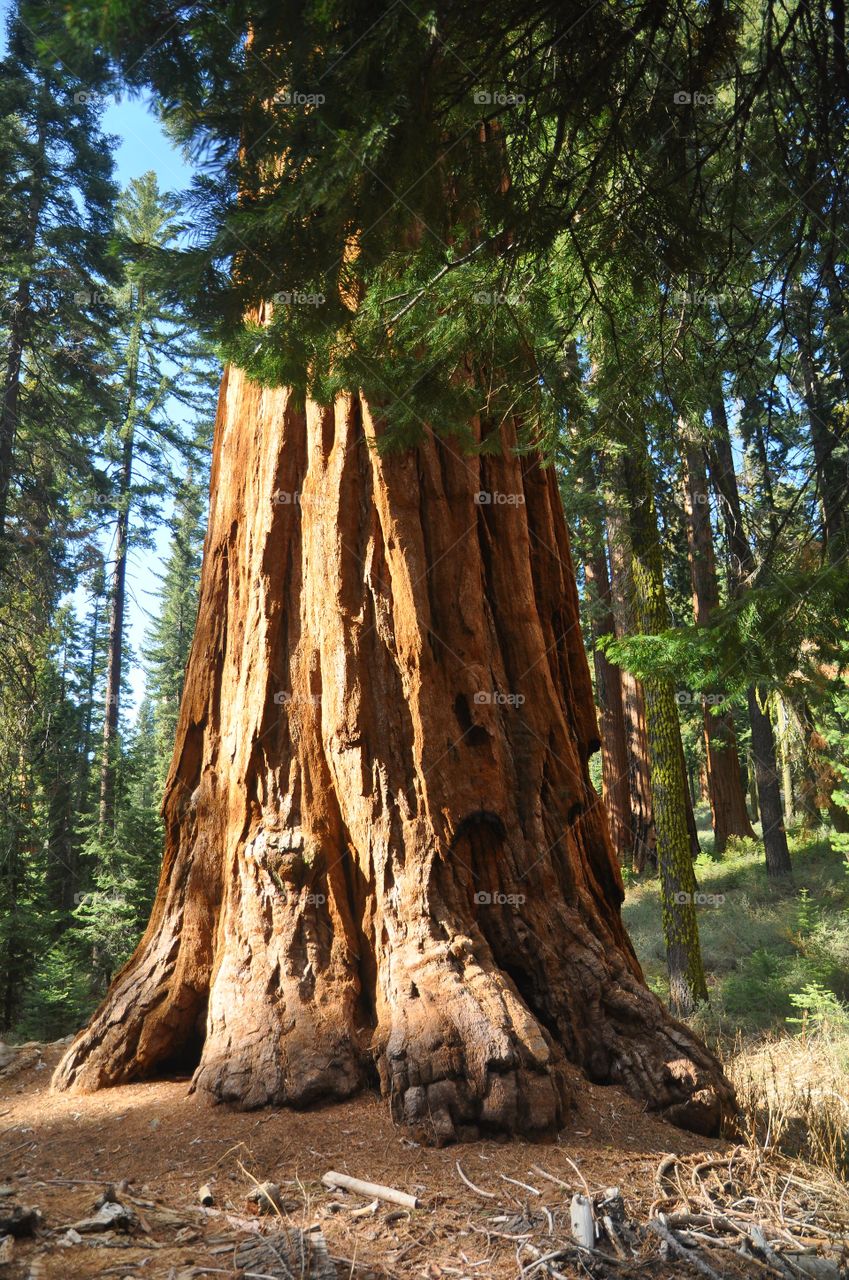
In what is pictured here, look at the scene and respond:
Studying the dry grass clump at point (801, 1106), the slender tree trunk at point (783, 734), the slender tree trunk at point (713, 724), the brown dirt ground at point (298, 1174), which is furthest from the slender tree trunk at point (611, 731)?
the brown dirt ground at point (298, 1174)

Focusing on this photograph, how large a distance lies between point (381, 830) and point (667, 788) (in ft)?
16.5

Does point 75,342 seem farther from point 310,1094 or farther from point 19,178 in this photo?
point 310,1094

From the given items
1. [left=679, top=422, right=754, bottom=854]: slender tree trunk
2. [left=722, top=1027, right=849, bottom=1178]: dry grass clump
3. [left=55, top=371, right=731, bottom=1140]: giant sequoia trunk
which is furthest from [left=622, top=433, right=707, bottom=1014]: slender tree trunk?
[left=55, top=371, right=731, bottom=1140]: giant sequoia trunk

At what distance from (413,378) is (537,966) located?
10.6 feet

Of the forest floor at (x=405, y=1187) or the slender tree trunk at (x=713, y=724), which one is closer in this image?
the forest floor at (x=405, y=1187)

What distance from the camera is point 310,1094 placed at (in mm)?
4047

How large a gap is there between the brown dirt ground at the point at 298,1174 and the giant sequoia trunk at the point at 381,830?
18 centimetres

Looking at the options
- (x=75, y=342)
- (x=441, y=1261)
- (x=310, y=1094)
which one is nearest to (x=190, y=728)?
(x=310, y=1094)

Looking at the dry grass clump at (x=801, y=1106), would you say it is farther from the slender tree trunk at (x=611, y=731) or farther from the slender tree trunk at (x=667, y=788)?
the slender tree trunk at (x=611, y=731)

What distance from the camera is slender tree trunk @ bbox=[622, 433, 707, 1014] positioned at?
8.59 metres

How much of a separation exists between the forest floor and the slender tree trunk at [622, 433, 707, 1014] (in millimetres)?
3727

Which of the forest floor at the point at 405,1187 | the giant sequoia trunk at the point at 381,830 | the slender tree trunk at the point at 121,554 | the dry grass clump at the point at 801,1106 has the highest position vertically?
the slender tree trunk at the point at 121,554

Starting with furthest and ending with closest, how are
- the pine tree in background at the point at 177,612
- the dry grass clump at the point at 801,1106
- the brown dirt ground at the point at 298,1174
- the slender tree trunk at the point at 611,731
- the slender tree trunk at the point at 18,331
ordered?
the pine tree in background at the point at 177,612 < the slender tree trunk at the point at 611,731 < the slender tree trunk at the point at 18,331 < the dry grass clump at the point at 801,1106 < the brown dirt ground at the point at 298,1174

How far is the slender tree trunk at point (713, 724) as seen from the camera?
13.1 m
